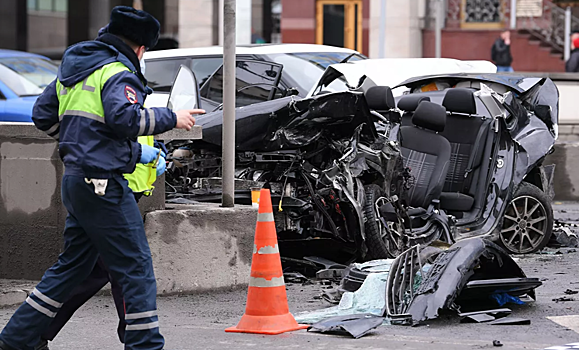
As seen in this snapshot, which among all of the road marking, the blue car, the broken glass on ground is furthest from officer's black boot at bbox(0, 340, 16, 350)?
the blue car

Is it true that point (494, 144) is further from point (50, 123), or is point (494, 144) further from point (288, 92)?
point (50, 123)

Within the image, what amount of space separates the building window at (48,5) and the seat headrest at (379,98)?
1140 inches

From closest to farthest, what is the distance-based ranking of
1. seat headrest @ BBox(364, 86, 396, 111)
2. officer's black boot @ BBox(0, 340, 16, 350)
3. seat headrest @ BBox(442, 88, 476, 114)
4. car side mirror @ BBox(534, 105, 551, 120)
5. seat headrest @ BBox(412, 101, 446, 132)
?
officer's black boot @ BBox(0, 340, 16, 350)
seat headrest @ BBox(364, 86, 396, 111)
seat headrest @ BBox(412, 101, 446, 132)
seat headrest @ BBox(442, 88, 476, 114)
car side mirror @ BBox(534, 105, 551, 120)

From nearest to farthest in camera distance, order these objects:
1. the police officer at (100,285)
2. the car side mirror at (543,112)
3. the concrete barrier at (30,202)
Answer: the police officer at (100,285) < the concrete barrier at (30,202) < the car side mirror at (543,112)

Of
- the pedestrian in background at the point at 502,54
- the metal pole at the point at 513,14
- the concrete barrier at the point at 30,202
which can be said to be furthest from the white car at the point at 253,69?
the metal pole at the point at 513,14

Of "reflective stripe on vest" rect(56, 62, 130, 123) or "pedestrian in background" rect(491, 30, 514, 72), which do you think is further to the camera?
"pedestrian in background" rect(491, 30, 514, 72)

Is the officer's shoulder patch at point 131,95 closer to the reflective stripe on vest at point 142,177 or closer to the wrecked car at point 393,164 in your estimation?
the reflective stripe on vest at point 142,177

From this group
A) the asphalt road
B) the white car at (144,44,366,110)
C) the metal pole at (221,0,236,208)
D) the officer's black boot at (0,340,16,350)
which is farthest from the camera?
the white car at (144,44,366,110)

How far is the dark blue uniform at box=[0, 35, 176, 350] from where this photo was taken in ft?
15.8

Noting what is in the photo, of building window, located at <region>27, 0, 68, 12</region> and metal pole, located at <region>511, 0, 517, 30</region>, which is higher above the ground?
building window, located at <region>27, 0, 68, 12</region>

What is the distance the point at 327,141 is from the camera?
27.7ft

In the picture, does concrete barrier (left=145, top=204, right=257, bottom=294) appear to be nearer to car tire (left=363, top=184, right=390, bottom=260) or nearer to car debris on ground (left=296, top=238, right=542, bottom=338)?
car debris on ground (left=296, top=238, right=542, bottom=338)

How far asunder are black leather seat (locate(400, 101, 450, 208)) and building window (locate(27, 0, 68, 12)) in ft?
94.5

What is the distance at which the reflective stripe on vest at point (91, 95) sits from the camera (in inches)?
191
